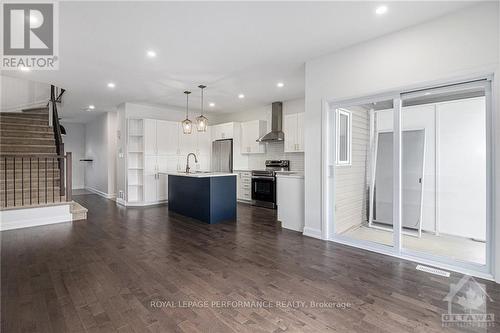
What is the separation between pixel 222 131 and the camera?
8047 mm

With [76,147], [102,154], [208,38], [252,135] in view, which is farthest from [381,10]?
[76,147]

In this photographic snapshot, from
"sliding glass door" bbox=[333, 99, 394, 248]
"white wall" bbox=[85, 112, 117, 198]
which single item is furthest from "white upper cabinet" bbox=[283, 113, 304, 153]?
"white wall" bbox=[85, 112, 117, 198]

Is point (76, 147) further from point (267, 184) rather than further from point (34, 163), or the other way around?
point (267, 184)

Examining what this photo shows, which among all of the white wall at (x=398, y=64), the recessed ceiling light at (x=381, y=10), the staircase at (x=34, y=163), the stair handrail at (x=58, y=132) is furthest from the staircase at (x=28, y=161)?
the recessed ceiling light at (x=381, y=10)

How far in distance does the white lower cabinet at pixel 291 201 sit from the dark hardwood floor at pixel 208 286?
1.36ft

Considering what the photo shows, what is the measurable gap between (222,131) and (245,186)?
1.99 metres

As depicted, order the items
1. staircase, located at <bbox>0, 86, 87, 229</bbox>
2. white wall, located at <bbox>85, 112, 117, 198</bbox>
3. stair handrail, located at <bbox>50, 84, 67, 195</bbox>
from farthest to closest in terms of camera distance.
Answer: white wall, located at <bbox>85, 112, 117, 198</bbox>
stair handrail, located at <bbox>50, 84, 67, 195</bbox>
staircase, located at <bbox>0, 86, 87, 229</bbox>

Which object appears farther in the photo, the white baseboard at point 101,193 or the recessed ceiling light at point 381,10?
the white baseboard at point 101,193

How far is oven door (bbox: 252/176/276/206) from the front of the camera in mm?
6535

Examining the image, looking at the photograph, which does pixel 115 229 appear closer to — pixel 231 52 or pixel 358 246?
pixel 231 52

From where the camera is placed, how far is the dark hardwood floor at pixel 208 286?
1943 mm

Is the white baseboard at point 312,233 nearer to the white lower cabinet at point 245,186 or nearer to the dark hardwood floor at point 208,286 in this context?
the dark hardwood floor at point 208,286

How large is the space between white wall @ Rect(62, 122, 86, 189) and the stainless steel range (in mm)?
8656

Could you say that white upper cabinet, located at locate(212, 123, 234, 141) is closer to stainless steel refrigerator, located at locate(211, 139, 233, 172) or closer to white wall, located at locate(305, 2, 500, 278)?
stainless steel refrigerator, located at locate(211, 139, 233, 172)
